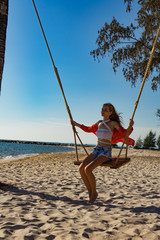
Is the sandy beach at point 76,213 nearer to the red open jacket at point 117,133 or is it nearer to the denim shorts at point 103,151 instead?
the denim shorts at point 103,151

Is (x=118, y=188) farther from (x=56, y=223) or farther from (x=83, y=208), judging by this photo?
(x=56, y=223)

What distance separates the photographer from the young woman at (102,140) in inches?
150

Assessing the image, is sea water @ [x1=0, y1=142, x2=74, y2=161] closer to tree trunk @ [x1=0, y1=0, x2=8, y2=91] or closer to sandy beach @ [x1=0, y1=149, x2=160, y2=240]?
tree trunk @ [x1=0, y1=0, x2=8, y2=91]

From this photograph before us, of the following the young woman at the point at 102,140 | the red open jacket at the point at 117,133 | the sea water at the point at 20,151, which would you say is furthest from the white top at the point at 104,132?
the sea water at the point at 20,151

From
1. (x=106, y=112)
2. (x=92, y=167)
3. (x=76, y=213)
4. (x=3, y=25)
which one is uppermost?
(x=3, y=25)

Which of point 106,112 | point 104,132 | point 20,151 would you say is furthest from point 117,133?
point 20,151

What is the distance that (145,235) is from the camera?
249 cm

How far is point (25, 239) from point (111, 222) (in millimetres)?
1169

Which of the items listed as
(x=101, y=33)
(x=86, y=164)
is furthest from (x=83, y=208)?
(x=101, y=33)

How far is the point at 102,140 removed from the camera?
13.2 ft

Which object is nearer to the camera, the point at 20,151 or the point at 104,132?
the point at 104,132

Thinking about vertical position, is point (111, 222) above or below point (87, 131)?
below

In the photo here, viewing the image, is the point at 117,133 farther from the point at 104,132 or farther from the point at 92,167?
the point at 92,167

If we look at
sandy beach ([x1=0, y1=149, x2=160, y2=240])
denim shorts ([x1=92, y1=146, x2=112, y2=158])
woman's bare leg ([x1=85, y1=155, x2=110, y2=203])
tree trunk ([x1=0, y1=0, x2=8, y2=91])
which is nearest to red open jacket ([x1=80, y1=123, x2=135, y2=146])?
denim shorts ([x1=92, y1=146, x2=112, y2=158])
